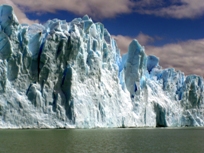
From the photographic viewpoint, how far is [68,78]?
116ft

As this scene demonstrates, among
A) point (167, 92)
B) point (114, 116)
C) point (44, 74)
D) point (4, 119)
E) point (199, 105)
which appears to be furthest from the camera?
point (199, 105)

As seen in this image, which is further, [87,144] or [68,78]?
[68,78]

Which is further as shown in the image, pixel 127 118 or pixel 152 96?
pixel 152 96

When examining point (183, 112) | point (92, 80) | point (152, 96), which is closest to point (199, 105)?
point (183, 112)

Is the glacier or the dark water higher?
the glacier

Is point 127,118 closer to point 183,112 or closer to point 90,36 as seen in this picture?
point 90,36

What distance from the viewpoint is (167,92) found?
187 ft

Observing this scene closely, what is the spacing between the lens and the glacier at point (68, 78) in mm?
32312

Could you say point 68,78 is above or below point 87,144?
above

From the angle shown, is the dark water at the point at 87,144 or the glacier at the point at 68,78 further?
the glacier at the point at 68,78

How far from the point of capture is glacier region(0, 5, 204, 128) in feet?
106

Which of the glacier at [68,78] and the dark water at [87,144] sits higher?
the glacier at [68,78]

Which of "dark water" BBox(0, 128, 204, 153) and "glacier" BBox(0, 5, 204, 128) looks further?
"glacier" BBox(0, 5, 204, 128)

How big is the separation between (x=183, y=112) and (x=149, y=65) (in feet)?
34.2
